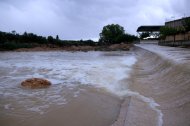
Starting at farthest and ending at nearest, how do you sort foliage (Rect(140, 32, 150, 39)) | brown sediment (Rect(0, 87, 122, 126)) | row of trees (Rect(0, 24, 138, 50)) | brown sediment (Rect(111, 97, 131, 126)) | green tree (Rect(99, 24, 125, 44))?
green tree (Rect(99, 24, 125, 44)), foliage (Rect(140, 32, 150, 39)), row of trees (Rect(0, 24, 138, 50)), brown sediment (Rect(0, 87, 122, 126)), brown sediment (Rect(111, 97, 131, 126))

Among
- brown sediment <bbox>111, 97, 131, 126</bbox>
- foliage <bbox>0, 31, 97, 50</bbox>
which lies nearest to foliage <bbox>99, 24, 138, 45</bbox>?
foliage <bbox>0, 31, 97, 50</bbox>

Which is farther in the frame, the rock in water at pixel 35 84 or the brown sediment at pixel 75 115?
the rock in water at pixel 35 84

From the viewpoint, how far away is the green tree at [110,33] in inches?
3642

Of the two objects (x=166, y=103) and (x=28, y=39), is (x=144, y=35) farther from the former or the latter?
(x=166, y=103)

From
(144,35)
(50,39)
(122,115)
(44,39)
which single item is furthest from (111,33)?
(122,115)

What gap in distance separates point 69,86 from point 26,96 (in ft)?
7.54

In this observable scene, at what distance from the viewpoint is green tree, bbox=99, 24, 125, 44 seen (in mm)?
92500

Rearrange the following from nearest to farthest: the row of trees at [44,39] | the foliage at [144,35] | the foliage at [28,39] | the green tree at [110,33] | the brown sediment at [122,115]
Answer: the brown sediment at [122,115]
the row of trees at [44,39]
the foliage at [28,39]
the foliage at [144,35]
the green tree at [110,33]

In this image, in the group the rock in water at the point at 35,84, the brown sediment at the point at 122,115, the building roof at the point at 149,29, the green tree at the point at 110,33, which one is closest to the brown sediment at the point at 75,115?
the brown sediment at the point at 122,115

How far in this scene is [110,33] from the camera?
92.9 metres

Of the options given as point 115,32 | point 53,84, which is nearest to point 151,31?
point 115,32

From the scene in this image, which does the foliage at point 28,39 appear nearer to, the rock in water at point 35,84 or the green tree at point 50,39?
the green tree at point 50,39

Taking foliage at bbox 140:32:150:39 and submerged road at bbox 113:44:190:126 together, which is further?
foliage at bbox 140:32:150:39

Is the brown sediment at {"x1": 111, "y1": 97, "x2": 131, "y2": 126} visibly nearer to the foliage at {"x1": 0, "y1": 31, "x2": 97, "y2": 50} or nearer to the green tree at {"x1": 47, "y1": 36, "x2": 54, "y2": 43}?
the foliage at {"x1": 0, "y1": 31, "x2": 97, "y2": 50}
